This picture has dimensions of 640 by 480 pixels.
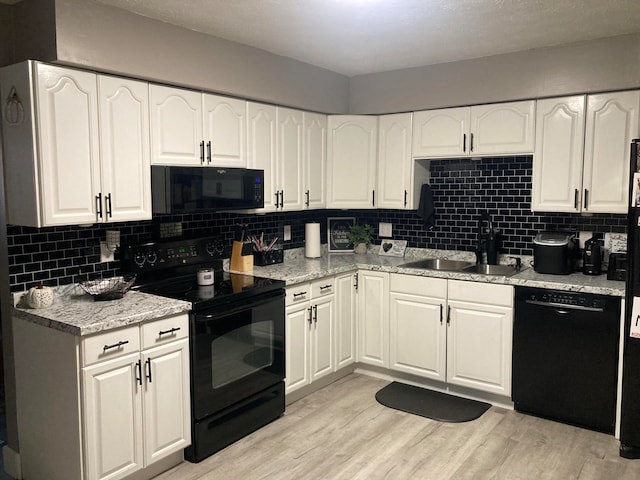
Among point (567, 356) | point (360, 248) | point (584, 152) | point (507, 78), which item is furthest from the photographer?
point (360, 248)

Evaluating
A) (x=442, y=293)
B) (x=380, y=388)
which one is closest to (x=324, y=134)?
(x=442, y=293)

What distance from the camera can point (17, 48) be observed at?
261 cm

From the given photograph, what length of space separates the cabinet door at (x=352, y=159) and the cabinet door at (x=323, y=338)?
90 centimetres

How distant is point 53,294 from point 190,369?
0.81m

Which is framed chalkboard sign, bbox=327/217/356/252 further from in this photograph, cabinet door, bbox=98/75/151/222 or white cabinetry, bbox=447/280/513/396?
cabinet door, bbox=98/75/151/222

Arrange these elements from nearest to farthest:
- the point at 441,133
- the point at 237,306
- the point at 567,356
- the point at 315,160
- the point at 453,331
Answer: the point at 237,306
the point at 567,356
the point at 453,331
the point at 441,133
the point at 315,160

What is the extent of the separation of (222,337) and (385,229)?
82.9 inches

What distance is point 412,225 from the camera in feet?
14.6

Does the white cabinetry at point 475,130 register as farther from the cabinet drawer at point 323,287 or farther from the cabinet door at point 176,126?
the cabinet door at point 176,126

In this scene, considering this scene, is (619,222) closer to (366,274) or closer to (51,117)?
(366,274)

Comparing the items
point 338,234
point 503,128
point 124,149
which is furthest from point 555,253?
point 124,149

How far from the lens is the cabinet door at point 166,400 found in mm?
2613

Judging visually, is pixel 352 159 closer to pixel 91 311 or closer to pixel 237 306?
pixel 237 306

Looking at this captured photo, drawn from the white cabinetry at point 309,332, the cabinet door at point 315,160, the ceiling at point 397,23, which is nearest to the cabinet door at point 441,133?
the ceiling at point 397,23
